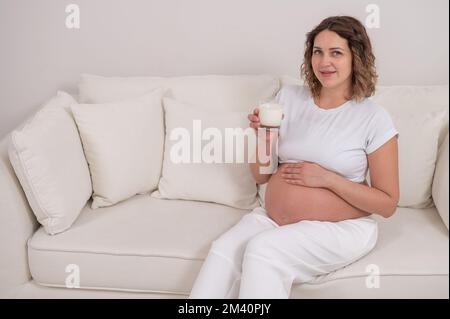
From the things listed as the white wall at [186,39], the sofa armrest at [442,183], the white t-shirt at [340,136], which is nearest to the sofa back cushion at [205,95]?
the white wall at [186,39]

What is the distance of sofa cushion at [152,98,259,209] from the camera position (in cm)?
228

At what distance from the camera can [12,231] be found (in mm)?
1988

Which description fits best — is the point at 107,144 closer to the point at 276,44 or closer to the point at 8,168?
the point at 8,168

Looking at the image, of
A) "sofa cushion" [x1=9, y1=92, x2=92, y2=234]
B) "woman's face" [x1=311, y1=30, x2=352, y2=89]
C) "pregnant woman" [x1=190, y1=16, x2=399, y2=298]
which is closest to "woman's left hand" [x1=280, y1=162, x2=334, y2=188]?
"pregnant woman" [x1=190, y1=16, x2=399, y2=298]

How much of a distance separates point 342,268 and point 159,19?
1.49 meters

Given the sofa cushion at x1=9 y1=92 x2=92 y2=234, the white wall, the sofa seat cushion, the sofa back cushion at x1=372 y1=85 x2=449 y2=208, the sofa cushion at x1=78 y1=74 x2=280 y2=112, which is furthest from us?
the white wall

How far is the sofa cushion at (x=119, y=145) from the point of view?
2223 millimetres

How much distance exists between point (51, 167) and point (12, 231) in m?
0.26

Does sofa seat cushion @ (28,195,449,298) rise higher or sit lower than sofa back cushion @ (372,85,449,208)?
lower

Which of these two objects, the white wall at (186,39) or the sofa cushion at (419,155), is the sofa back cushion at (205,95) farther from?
the sofa cushion at (419,155)

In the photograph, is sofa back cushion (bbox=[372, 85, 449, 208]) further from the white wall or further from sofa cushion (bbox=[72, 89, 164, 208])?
sofa cushion (bbox=[72, 89, 164, 208])

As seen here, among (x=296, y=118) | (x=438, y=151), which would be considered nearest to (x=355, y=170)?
(x=296, y=118)

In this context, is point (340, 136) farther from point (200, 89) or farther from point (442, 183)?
point (200, 89)

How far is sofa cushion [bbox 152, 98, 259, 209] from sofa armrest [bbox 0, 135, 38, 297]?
57 centimetres
